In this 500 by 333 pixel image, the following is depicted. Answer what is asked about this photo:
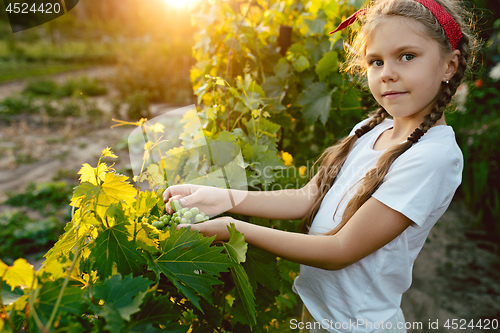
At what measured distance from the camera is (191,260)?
0.72 metres

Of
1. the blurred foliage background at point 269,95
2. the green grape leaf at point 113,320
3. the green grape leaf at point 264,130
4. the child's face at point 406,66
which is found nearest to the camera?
the green grape leaf at point 113,320

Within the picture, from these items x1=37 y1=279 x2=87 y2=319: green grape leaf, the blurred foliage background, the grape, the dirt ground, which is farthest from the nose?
the dirt ground

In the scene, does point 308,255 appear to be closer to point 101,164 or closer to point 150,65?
point 101,164

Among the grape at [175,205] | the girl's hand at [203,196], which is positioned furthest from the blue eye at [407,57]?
the grape at [175,205]

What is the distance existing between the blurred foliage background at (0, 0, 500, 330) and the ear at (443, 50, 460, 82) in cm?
18

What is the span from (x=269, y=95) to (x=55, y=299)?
1.56 m

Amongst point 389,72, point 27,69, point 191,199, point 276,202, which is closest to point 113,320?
point 191,199

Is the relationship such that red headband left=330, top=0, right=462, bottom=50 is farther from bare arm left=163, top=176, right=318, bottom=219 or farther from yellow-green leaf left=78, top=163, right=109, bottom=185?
yellow-green leaf left=78, top=163, right=109, bottom=185

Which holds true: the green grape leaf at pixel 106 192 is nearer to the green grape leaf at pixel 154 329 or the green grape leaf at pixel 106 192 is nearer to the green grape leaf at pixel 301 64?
the green grape leaf at pixel 154 329

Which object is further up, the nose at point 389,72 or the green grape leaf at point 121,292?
the nose at point 389,72

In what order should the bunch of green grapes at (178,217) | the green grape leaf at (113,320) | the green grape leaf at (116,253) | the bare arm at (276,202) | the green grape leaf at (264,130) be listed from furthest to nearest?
the green grape leaf at (264,130) < the bare arm at (276,202) < the bunch of green grapes at (178,217) < the green grape leaf at (116,253) < the green grape leaf at (113,320)

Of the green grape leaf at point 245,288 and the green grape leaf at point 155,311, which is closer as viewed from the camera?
the green grape leaf at point 155,311

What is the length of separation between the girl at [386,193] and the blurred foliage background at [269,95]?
0.76ft

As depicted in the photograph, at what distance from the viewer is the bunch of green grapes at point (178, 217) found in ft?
2.64
